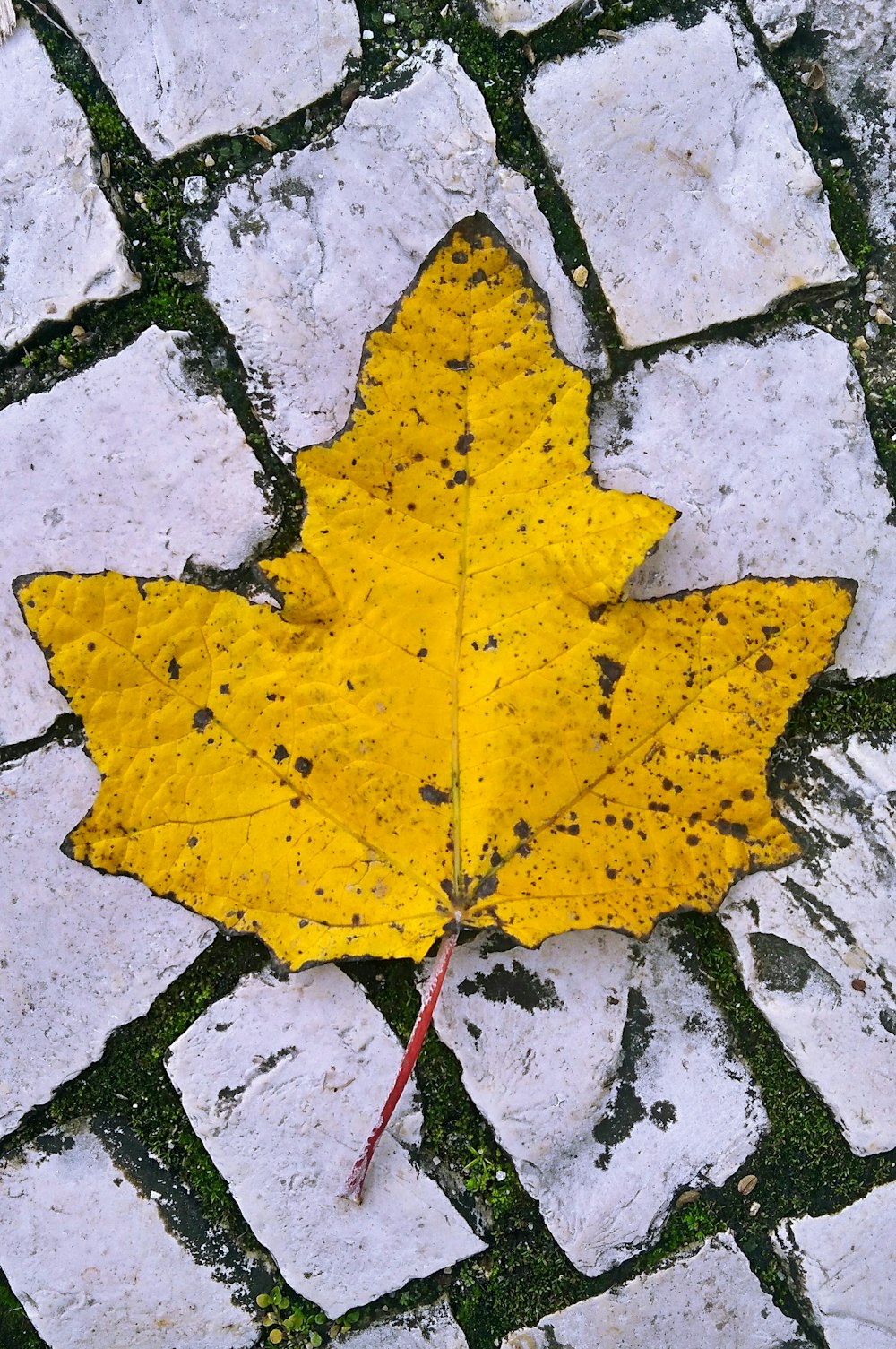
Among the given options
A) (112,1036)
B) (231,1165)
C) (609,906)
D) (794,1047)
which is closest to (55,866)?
(112,1036)

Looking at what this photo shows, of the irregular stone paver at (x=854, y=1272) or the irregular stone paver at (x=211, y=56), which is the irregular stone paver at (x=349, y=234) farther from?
the irregular stone paver at (x=854, y=1272)

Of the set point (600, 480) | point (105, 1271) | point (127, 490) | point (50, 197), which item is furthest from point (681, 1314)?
point (50, 197)

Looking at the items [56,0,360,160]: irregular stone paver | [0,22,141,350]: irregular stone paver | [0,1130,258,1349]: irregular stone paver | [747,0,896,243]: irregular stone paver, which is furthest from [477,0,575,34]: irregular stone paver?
[0,1130,258,1349]: irregular stone paver

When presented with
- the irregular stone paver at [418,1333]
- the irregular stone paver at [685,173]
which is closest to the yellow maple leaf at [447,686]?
the irregular stone paver at [685,173]

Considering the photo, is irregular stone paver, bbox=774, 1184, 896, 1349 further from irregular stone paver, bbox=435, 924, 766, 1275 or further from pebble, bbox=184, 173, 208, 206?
pebble, bbox=184, 173, 208, 206

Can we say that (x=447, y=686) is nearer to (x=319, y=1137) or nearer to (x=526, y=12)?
(x=319, y=1137)
